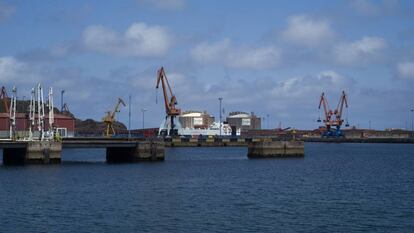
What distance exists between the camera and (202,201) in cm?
4569

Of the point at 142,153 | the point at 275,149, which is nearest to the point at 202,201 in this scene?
the point at 142,153

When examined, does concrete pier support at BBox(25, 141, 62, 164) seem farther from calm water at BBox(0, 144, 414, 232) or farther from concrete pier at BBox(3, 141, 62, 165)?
calm water at BBox(0, 144, 414, 232)

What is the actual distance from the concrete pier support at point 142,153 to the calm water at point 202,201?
15.7 m

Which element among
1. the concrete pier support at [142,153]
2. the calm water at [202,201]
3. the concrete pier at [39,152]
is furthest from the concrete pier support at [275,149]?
the concrete pier at [39,152]

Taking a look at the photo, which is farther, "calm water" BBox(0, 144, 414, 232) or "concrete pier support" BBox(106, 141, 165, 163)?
"concrete pier support" BBox(106, 141, 165, 163)

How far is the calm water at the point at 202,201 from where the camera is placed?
36.0 m

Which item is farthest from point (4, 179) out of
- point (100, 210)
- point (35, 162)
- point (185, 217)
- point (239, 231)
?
point (239, 231)

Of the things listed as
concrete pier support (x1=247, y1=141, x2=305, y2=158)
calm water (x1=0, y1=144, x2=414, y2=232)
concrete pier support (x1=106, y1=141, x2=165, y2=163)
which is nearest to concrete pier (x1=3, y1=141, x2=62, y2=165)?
calm water (x1=0, y1=144, x2=414, y2=232)

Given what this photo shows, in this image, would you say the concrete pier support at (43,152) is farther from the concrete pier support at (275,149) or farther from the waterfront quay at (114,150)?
the concrete pier support at (275,149)

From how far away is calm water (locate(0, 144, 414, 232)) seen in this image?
36.0 metres

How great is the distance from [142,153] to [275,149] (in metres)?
23.9

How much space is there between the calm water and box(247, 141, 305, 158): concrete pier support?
28327mm

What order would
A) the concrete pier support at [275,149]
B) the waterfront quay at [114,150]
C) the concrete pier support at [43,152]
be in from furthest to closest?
the concrete pier support at [275,149], the waterfront quay at [114,150], the concrete pier support at [43,152]

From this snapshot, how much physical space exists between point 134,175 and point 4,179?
13.4m
